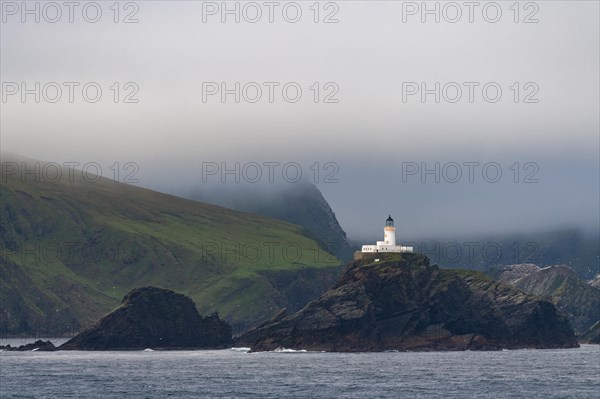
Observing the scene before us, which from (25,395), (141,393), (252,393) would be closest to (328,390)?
(252,393)

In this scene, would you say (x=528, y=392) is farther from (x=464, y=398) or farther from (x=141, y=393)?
(x=141, y=393)

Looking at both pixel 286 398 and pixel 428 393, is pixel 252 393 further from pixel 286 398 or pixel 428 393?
pixel 428 393

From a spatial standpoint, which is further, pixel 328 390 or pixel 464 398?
pixel 328 390

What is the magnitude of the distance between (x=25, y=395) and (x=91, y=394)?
9.55 m

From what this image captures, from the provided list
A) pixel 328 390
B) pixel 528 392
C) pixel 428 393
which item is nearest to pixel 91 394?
pixel 328 390

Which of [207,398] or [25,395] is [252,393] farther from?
[25,395]

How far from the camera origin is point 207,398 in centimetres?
18800

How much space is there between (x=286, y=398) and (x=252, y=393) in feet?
31.8

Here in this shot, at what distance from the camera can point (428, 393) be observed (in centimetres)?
19462

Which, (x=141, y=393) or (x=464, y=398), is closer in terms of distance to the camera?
(x=464, y=398)

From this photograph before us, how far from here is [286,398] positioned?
188250 millimetres

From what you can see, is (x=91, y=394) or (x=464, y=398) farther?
(x=91, y=394)

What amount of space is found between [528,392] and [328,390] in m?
29.6

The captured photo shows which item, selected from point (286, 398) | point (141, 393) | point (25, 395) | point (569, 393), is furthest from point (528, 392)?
point (25, 395)
